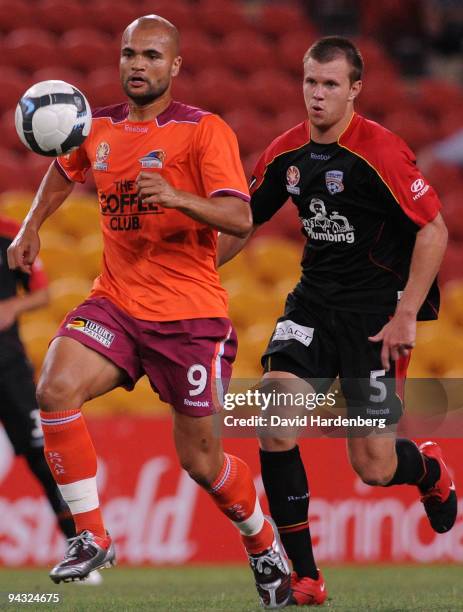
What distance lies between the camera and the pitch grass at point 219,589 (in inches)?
188

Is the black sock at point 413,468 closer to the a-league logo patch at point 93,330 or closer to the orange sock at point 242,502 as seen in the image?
the orange sock at point 242,502

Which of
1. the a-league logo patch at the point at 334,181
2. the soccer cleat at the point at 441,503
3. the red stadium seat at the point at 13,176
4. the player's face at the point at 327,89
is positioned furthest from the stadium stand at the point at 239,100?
the player's face at the point at 327,89

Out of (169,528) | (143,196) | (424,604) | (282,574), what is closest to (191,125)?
(143,196)

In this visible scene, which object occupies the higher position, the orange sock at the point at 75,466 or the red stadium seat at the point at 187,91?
the red stadium seat at the point at 187,91

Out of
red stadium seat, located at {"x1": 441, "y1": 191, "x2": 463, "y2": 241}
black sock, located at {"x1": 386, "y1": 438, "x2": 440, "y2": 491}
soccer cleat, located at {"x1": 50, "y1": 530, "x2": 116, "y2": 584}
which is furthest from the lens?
red stadium seat, located at {"x1": 441, "y1": 191, "x2": 463, "y2": 241}

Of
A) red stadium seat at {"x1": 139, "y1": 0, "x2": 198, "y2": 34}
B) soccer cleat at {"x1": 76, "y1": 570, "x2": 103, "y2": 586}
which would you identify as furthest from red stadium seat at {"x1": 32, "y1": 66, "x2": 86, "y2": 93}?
soccer cleat at {"x1": 76, "y1": 570, "x2": 103, "y2": 586}

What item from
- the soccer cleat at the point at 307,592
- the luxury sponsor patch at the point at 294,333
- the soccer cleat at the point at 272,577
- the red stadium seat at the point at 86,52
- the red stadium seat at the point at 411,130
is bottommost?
the soccer cleat at the point at 307,592

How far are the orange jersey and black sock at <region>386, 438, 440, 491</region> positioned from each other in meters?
1.13

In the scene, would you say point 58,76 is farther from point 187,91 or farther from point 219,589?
point 219,589

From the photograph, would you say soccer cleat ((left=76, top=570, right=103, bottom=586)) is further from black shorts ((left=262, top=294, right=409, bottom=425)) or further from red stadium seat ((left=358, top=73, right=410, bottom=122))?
red stadium seat ((left=358, top=73, right=410, bottom=122))

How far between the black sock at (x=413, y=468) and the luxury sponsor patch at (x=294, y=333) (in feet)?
2.27

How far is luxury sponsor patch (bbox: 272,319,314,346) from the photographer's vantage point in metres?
5.00

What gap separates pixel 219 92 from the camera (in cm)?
1191

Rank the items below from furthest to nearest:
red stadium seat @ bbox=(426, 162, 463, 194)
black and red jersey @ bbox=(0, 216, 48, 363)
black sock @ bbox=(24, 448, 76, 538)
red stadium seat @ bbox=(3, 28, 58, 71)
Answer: red stadium seat @ bbox=(3, 28, 58, 71) → red stadium seat @ bbox=(426, 162, 463, 194) → black and red jersey @ bbox=(0, 216, 48, 363) → black sock @ bbox=(24, 448, 76, 538)
